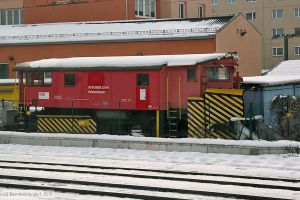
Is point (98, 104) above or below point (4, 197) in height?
above

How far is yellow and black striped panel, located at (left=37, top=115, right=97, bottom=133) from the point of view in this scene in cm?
2167

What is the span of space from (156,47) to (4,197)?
2746 cm

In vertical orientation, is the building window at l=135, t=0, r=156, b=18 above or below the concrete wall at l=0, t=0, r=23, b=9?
below

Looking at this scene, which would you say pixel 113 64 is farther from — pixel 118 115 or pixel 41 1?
pixel 41 1

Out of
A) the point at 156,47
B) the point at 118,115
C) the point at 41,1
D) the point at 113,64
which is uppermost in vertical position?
the point at 41,1

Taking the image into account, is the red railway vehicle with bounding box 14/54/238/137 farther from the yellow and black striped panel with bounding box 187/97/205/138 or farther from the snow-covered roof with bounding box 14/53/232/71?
the yellow and black striped panel with bounding box 187/97/205/138

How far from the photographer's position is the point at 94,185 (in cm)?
1167

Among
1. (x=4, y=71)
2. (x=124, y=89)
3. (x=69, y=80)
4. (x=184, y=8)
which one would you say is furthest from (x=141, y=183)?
(x=184, y=8)

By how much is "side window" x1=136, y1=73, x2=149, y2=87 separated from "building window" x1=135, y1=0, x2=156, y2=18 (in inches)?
1019

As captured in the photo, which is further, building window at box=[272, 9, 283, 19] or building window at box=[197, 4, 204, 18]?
building window at box=[272, 9, 283, 19]

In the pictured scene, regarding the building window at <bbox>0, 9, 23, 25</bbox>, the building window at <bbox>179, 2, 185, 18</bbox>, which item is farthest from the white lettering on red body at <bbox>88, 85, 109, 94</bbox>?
the building window at <bbox>0, 9, 23, 25</bbox>

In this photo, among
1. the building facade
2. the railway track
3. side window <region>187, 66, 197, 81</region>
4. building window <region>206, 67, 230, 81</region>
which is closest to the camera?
the railway track

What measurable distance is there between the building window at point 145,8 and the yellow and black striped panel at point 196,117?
90.7ft

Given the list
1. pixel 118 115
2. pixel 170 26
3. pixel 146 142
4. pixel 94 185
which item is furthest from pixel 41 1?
pixel 94 185
